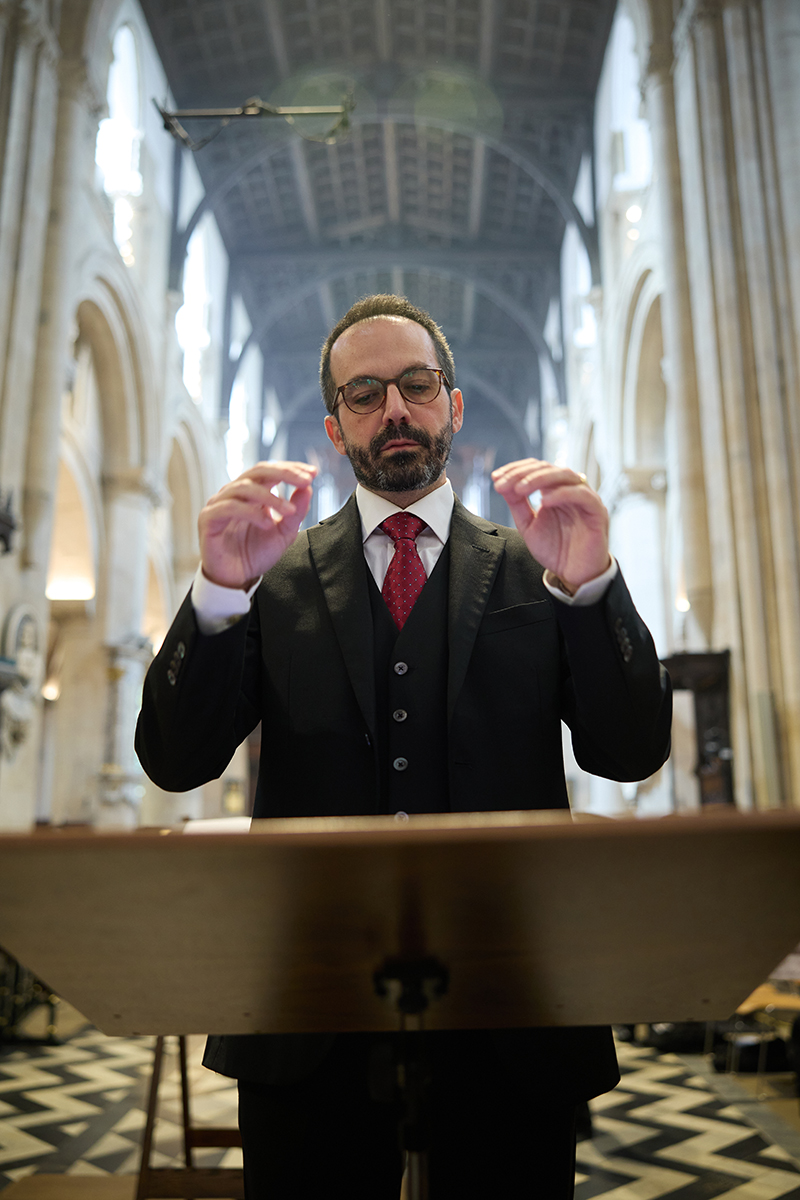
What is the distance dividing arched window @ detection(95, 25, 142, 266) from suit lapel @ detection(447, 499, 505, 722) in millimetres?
13947

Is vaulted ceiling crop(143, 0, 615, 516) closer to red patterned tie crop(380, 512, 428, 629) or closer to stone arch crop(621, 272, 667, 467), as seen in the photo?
stone arch crop(621, 272, 667, 467)

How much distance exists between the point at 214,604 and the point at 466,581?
465mm

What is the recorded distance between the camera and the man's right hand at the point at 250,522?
1.35 metres

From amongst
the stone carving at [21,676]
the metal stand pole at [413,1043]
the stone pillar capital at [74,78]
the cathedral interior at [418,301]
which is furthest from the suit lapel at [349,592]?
the stone pillar capital at [74,78]

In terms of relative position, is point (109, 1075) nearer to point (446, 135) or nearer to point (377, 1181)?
point (377, 1181)

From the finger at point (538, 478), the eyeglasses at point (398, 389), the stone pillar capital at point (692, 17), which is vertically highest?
the stone pillar capital at point (692, 17)

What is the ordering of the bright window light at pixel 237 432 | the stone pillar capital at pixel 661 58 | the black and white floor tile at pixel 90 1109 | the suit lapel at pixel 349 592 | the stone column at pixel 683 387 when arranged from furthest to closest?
the bright window light at pixel 237 432, the stone pillar capital at pixel 661 58, the stone column at pixel 683 387, the black and white floor tile at pixel 90 1109, the suit lapel at pixel 349 592

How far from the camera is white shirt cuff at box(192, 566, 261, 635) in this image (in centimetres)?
142

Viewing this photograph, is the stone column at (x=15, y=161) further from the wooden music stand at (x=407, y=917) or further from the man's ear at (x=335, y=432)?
the wooden music stand at (x=407, y=917)

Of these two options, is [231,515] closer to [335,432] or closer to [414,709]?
[414,709]

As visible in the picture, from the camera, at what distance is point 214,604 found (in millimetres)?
1425

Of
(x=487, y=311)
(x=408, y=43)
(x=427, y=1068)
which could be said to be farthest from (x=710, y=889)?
(x=487, y=311)

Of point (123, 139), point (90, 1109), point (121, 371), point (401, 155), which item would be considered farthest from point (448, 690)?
point (401, 155)

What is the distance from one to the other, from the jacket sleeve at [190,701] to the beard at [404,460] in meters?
0.43
